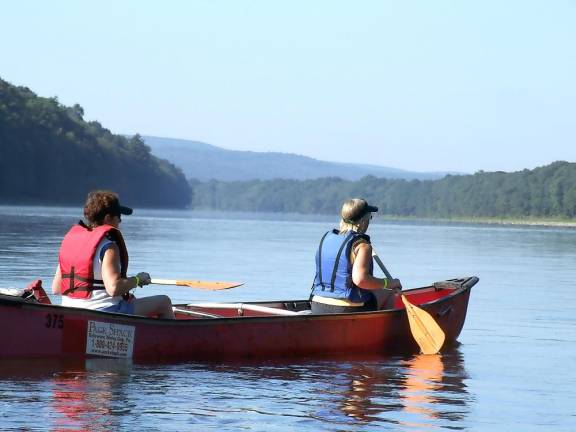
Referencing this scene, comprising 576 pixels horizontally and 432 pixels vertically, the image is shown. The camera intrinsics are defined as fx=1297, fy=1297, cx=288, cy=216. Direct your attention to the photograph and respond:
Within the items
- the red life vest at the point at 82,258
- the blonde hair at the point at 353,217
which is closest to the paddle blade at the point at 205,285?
the blonde hair at the point at 353,217

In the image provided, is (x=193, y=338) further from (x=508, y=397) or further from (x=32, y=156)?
(x=32, y=156)

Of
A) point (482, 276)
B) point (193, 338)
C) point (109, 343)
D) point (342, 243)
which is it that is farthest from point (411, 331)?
point (482, 276)

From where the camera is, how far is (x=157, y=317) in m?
11.7

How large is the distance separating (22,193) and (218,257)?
350ft

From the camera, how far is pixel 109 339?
11.3 metres

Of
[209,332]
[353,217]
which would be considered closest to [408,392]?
[209,332]

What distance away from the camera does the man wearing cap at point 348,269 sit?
1260 centimetres

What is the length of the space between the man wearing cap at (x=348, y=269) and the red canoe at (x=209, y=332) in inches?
9.3

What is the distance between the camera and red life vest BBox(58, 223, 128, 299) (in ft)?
36.3

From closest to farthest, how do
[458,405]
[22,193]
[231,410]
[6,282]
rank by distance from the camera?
[231,410]
[458,405]
[6,282]
[22,193]

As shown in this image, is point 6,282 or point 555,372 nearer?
point 555,372

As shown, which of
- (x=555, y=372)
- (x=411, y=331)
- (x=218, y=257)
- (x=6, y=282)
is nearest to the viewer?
(x=555, y=372)

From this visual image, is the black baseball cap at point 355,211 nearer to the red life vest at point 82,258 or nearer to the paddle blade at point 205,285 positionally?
the paddle blade at point 205,285

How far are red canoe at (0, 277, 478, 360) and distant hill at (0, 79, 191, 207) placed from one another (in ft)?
396
